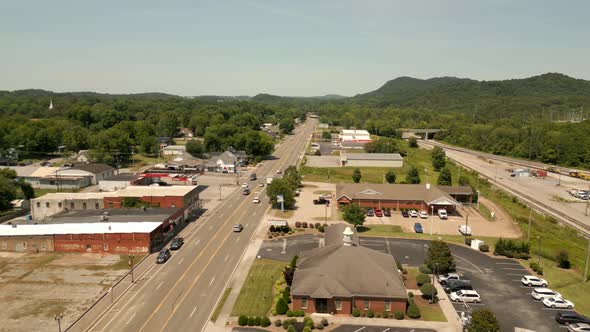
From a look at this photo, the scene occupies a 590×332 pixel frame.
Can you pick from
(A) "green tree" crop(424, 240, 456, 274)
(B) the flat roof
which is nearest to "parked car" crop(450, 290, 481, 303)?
(A) "green tree" crop(424, 240, 456, 274)

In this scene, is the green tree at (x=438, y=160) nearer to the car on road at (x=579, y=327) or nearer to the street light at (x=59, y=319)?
the car on road at (x=579, y=327)

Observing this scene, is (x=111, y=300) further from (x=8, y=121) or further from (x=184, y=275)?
(x=8, y=121)

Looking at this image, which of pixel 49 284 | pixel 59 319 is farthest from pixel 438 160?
pixel 59 319

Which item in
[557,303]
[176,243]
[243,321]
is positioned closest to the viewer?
[243,321]

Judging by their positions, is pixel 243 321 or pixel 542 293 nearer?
pixel 243 321

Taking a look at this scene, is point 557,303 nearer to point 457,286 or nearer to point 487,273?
point 487,273

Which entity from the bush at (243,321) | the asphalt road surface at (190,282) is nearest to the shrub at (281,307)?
the bush at (243,321)

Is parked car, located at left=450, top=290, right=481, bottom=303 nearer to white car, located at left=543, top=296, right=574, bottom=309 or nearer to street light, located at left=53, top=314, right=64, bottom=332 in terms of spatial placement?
white car, located at left=543, top=296, right=574, bottom=309
